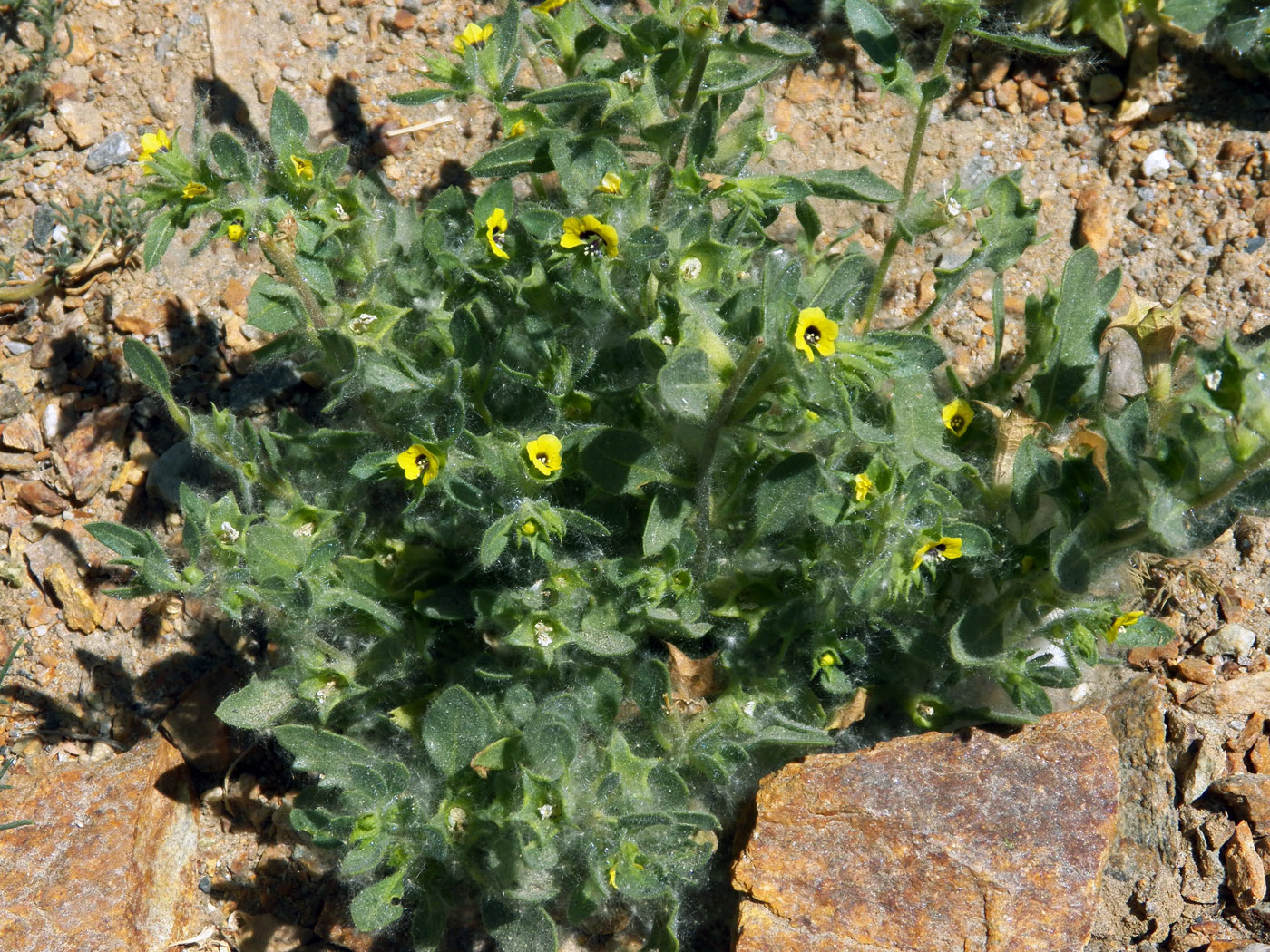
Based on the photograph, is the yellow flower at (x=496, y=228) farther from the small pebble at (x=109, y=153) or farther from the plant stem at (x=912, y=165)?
the small pebble at (x=109, y=153)

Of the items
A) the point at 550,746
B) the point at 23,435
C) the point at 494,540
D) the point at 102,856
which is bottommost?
the point at 102,856

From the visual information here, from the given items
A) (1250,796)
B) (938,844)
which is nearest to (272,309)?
(938,844)

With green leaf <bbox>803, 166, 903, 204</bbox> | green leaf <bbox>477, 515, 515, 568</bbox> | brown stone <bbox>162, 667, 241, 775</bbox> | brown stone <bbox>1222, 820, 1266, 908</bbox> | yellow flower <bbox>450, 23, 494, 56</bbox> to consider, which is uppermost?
yellow flower <bbox>450, 23, 494, 56</bbox>

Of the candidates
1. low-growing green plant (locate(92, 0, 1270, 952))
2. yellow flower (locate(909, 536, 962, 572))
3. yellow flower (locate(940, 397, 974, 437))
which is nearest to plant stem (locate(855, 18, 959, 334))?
low-growing green plant (locate(92, 0, 1270, 952))

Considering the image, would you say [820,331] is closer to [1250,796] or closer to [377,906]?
[377,906]

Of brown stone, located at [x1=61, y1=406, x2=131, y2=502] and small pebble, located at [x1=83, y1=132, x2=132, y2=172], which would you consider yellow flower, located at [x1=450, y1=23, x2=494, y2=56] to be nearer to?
small pebble, located at [x1=83, y1=132, x2=132, y2=172]
